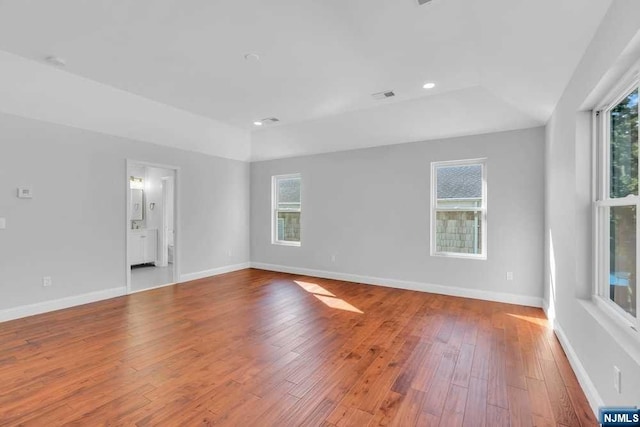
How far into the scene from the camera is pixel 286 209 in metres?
6.46

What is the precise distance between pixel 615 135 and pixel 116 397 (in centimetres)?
394

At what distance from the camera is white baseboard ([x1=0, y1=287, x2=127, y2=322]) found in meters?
3.49

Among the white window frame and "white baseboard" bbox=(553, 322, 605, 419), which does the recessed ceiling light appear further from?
"white baseboard" bbox=(553, 322, 605, 419)

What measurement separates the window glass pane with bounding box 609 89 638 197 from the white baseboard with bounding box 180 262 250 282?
584 centimetres

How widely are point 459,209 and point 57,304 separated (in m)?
5.81

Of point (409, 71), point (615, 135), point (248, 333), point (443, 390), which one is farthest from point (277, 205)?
point (615, 135)

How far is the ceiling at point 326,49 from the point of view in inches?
81.8

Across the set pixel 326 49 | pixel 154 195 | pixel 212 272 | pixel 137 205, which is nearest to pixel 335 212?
pixel 212 272

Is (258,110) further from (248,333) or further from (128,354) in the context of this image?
(128,354)

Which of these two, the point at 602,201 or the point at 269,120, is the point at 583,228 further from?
the point at 269,120

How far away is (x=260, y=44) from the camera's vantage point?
258 cm

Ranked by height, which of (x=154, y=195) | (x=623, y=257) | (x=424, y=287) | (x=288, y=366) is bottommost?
(x=288, y=366)

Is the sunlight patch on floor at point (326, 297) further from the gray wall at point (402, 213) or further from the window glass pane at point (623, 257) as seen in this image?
the window glass pane at point (623, 257)

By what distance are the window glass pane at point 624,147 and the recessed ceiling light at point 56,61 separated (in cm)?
460
